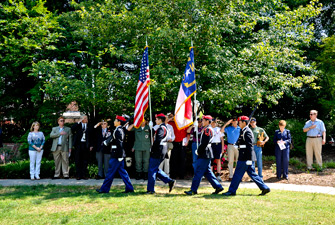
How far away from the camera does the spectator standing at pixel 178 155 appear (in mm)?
10594

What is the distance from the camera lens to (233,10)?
10.1 meters

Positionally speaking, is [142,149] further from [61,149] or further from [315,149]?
[315,149]

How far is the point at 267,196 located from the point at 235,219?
7.48 feet

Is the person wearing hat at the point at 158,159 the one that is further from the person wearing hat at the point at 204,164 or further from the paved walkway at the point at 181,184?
the paved walkway at the point at 181,184

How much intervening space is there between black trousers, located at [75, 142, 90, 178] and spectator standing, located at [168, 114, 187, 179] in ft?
9.87

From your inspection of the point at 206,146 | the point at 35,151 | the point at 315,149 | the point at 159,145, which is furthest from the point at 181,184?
the point at 35,151

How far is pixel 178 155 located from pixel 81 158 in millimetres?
3397

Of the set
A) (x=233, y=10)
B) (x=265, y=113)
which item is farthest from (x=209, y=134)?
(x=265, y=113)

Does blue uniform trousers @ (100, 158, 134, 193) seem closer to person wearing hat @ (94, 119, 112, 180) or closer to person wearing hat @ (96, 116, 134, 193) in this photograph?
person wearing hat @ (96, 116, 134, 193)

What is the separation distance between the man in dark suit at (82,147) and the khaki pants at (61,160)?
51cm

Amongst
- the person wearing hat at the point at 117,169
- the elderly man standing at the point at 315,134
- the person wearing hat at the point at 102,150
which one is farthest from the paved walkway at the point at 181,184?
the elderly man standing at the point at 315,134

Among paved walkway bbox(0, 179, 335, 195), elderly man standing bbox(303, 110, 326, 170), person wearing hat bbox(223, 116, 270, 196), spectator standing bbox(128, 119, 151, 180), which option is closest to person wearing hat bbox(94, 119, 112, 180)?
paved walkway bbox(0, 179, 335, 195)

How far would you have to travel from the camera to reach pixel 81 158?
10.7 m

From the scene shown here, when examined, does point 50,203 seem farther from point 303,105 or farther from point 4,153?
point 303,105
